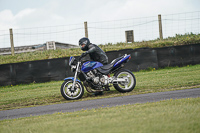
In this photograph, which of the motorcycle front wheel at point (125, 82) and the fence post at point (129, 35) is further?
the fence post at point (129, 35)

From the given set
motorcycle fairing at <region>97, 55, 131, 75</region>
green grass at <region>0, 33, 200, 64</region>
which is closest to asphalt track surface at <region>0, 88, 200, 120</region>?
motorcycle fairing at <region>97, 55, 131, 75</region>

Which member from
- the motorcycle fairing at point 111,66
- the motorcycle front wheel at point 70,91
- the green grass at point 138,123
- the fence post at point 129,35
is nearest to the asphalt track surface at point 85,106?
the motorcycle front wheel at point 70,91

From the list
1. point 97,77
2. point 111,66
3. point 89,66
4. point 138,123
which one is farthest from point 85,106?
point 138,123

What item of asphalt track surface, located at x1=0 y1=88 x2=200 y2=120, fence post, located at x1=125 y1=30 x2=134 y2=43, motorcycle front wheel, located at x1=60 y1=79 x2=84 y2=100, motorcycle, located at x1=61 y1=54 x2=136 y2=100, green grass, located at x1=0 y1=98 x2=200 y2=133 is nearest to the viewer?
green grass, located at x1=0 y1=98 x2=200 y2=133

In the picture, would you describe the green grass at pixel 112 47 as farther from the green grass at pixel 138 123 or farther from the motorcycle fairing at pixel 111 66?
the green grass at pixel 138 123

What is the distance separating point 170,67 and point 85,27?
19.8 ft

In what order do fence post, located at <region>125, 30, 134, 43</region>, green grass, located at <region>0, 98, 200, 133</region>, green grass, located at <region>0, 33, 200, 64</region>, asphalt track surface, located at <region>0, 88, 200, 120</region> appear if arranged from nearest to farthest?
green grass, located at <region>0, 98, 200, 133</region> < asphalt track surface, located at <region>0, 88, 200, 120</region> < green grass, located at <region>0, 33, 200, 64</region> < fence post, located at <region>125, 30, 134, 43</region>

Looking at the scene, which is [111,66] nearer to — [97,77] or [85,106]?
[97,77]

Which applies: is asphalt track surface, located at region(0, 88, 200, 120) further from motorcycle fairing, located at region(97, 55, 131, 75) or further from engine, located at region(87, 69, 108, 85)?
motorcycle fairing, located at region(97, 55, 131, 75)

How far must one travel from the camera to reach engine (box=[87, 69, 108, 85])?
8.76 meters

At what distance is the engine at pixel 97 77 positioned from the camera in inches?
345

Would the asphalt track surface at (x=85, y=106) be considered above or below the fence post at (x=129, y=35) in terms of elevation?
below

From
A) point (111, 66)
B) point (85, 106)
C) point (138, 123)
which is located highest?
point (111, 66)

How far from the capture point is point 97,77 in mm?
8805
